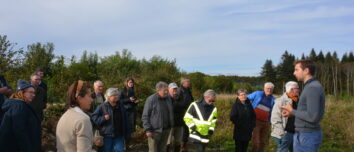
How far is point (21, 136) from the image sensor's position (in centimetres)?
421

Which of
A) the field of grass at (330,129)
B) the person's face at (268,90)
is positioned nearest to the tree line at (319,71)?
the field of grass at (330,129)

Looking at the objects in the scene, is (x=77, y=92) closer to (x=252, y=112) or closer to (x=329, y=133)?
(x=252, y=112)

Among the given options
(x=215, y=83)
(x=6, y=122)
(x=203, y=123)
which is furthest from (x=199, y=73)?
(x=6, y=122)

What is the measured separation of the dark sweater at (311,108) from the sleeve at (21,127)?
349 cm

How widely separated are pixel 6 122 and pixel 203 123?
168 inches

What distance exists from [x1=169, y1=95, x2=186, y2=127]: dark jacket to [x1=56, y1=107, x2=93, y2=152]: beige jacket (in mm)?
5421

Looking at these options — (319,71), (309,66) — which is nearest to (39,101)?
(309,66)

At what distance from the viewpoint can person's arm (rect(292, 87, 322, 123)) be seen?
15.5 ft

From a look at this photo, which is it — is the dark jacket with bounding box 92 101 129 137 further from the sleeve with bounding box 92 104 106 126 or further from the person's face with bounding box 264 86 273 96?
the person's face with bounding box 264 86 273 96

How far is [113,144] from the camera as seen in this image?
717 centimetres

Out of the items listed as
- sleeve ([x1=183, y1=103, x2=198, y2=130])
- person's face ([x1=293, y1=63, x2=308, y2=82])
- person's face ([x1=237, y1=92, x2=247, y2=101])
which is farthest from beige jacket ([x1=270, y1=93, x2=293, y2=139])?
person's face ([x1=293, y1=63, x2=308, y2=82])

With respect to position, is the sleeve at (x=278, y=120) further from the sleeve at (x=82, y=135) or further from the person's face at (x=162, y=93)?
the sleeve at (x=82, y=135)

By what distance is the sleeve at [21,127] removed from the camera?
4.21 metres

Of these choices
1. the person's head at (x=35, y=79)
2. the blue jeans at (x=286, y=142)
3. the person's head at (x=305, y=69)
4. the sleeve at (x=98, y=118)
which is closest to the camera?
the person's head at (x=305, y=69)
